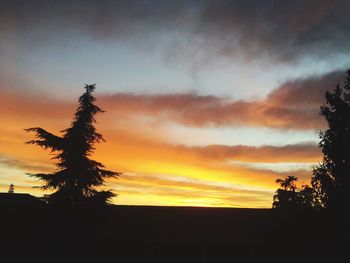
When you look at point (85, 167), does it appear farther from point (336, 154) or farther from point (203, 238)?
point (336, 154)

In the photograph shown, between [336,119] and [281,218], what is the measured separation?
10.6 m

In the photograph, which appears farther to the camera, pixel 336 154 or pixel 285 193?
pixel 285 193

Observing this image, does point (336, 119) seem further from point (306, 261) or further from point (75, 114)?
point (75, 114)

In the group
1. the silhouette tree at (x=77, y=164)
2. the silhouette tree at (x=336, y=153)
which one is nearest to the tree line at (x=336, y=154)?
the silhouette tree at (x=336, y=153)

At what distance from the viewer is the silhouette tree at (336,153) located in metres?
28.2

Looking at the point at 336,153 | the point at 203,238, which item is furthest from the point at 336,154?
the point at 203,238

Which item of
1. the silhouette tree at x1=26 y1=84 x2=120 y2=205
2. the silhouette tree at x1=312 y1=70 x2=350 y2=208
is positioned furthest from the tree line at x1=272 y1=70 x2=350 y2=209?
the silhouette tree at x1=26 y1=84 x2=120 y2=205

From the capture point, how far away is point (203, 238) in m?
23.6

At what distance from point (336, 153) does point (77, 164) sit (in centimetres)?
1997

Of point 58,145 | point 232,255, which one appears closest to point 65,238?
point 58,145

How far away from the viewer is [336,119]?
3009cm

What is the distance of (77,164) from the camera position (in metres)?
22.9

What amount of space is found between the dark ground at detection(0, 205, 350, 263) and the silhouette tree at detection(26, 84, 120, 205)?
158 cm

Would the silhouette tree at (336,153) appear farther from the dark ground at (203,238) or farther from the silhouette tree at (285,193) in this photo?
the silhouette tree at (285,193)
